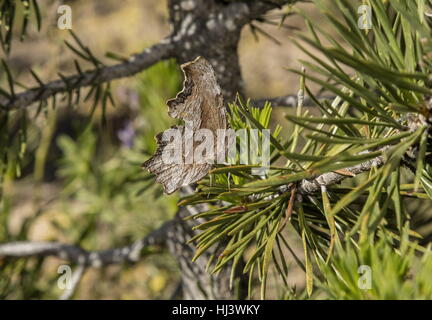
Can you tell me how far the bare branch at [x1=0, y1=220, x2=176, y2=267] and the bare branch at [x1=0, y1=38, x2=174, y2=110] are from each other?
23 centimetres

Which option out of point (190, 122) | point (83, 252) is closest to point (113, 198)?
point (83, 252)

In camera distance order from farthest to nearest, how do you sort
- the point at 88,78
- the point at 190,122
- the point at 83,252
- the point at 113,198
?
1. the point at 113,198
2. the point at 83,252
3. the point at 88,78
4. the point at 190,122

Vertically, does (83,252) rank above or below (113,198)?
below

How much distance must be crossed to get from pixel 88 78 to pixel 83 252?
0.28 m

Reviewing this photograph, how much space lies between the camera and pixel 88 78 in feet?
1.65

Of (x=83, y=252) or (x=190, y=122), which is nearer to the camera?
(x=190, y=122)

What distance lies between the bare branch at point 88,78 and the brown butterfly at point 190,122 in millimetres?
202

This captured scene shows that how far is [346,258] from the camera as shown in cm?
27

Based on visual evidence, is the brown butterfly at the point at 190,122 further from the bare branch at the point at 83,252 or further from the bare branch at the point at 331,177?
the bare branch at the point at 83,252

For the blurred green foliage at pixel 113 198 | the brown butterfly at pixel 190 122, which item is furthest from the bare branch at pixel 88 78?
the brown butterfly at pixel 190 122

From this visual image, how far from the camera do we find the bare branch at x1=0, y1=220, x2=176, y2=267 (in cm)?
65

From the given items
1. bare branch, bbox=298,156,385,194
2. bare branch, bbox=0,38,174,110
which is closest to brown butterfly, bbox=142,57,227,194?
bare branch, bbox=298,156,385,194

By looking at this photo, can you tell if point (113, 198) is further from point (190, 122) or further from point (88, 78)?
point (190, 122)

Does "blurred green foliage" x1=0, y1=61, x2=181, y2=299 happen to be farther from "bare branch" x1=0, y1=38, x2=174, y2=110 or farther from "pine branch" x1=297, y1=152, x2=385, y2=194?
"pine branch" x1=297, y1=152, x2=385, y2=194
